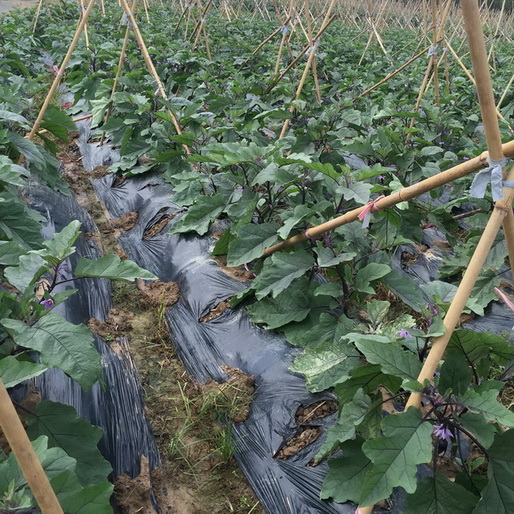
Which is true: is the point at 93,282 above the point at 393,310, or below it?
above

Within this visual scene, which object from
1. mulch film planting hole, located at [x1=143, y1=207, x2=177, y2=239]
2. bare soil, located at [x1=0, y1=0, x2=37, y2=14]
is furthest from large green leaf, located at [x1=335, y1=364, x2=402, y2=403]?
bare soil, located at [x1=0, y1=0, x2=37, y2=14]

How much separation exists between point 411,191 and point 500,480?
80 centimetres

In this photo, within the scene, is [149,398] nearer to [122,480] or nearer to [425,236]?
[122,480]

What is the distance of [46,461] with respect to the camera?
1.08 metres

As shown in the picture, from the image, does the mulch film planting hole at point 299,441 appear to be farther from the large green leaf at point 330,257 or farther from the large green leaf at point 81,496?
the large green leaf at point 81,496

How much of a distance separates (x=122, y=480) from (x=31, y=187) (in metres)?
2.12

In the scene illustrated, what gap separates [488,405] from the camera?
112 centimetres

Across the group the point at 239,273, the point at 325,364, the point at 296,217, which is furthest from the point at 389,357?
the point at 239,273

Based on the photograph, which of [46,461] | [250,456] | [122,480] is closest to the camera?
[46,461]

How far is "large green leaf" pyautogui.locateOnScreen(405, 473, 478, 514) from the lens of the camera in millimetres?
1199

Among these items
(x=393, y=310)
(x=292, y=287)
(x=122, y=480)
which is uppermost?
(x=292, y=287)

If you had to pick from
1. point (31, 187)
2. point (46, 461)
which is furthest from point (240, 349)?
point (31, 187)

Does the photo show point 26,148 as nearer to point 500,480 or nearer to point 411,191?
point 411,191

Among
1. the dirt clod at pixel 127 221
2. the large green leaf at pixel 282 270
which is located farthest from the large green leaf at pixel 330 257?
the dirt clod at pixel 127 221
